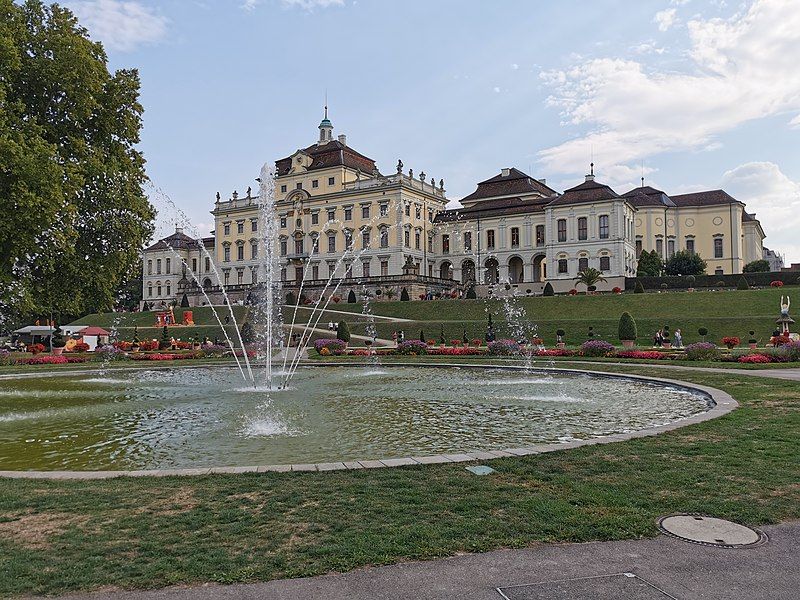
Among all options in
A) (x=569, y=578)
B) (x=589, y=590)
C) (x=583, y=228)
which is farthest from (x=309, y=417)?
(x=583, y=228)

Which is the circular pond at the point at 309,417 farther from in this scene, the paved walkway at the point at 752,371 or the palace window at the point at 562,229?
the palace window at the point at 562,229

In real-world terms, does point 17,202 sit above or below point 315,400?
above

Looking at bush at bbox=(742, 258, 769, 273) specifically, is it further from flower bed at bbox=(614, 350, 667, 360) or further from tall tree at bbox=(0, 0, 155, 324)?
tall tree at bbox=(0, 0, 155, 324)

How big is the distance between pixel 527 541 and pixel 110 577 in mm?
3184

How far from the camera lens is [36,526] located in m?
5.51

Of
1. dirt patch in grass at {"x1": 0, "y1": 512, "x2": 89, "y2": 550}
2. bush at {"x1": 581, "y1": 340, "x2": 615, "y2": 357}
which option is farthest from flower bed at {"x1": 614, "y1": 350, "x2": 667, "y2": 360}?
dirt patch in grass at {"x1": 0, "y1": 512, "x2": 89, "y2": 550}

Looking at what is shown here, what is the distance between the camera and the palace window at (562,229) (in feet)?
227

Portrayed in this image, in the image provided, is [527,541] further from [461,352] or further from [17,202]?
[461,352]

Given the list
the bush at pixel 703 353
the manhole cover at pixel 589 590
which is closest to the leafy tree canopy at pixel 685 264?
the bush at pixel 703 353

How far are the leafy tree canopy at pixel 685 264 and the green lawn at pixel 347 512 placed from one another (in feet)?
233

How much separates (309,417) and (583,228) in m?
60.9

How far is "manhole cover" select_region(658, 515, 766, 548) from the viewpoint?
497cm

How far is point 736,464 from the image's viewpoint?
7336 mm

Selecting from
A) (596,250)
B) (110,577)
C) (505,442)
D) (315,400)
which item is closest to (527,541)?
(110,577)
